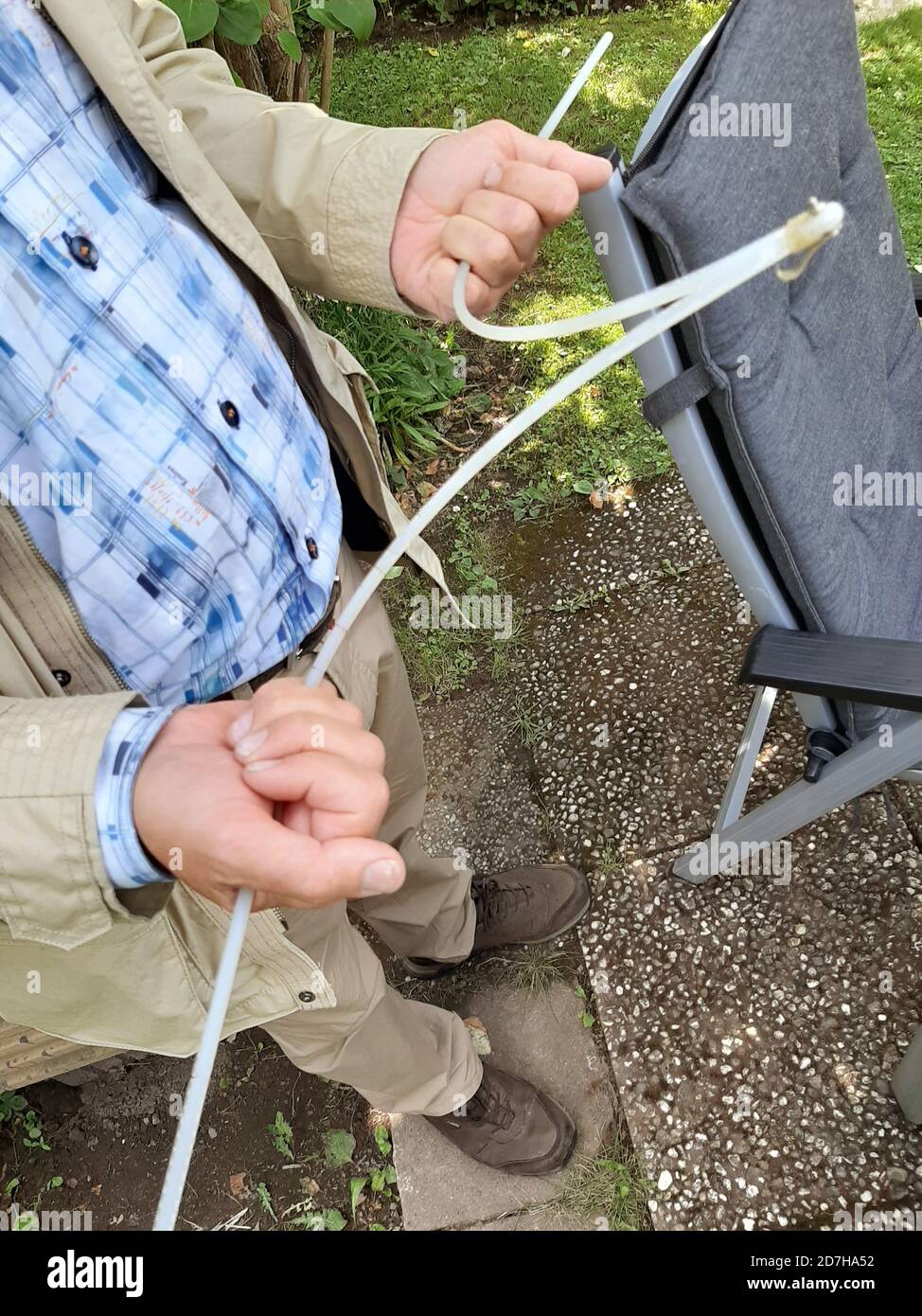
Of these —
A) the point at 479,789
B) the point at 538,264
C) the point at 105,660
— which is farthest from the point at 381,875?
the point at 538,264

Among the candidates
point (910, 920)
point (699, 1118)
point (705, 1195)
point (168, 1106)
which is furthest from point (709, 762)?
point (168, 1106)

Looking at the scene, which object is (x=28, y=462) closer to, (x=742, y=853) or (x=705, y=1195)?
(x=742, y=853)

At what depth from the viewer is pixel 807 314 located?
158 centimetres

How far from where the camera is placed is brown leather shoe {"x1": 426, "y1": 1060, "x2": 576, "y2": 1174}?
6.11ft

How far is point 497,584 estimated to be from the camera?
289cm

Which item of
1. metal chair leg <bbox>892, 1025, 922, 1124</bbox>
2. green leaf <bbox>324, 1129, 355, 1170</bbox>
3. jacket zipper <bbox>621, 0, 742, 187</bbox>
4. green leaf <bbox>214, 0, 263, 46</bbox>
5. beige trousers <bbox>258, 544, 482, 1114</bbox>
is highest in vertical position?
green leaf <bbox>214, 0, 263, 46</bbox>

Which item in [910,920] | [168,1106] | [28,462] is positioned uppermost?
[28,462]

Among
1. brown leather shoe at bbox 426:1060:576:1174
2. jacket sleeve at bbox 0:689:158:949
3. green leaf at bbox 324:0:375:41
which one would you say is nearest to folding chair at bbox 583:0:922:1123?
brown leather shoe at bbox 426:1060:576:1174

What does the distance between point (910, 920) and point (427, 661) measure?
1.51 metres

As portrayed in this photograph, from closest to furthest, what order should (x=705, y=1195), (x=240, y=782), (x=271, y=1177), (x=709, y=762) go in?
(x=240, y=782)
(x=705, y=1195)
(x=271, y=1177)
(x=709, y=762)

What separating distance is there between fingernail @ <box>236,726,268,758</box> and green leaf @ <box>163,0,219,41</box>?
1.97m

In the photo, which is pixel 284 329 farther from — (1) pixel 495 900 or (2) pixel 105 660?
(1) pixel 495 900

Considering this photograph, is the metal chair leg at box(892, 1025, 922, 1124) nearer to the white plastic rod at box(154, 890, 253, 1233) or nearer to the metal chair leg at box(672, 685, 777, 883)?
the metal chair leg at box(672, 685, 777, 883)

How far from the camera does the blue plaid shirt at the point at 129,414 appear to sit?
3.10 feet
